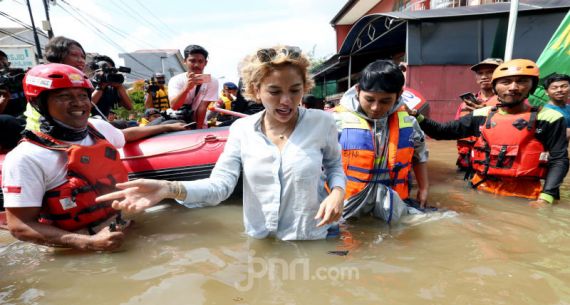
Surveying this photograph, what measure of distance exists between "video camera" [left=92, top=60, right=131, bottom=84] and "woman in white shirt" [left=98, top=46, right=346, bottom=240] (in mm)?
2613

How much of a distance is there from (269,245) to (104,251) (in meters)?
1.06

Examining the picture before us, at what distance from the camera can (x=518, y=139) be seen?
292cm

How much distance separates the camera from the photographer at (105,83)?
12.4 feet

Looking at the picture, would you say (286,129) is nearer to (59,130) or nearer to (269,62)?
(269,62)

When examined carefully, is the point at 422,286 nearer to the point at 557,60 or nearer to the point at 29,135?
the point at 29,135

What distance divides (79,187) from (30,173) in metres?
0.28

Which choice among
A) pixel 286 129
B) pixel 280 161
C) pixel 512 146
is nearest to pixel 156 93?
pixel 286 129

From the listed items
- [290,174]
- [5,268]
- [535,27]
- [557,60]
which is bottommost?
[5,268]

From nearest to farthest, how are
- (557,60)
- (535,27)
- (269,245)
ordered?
(269,245)
(557,60)
(535,27)

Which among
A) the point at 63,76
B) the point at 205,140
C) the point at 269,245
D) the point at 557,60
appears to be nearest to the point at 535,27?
the point at 557,60

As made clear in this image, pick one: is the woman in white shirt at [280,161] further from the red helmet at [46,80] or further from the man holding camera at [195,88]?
the man holding camera at [195,88]

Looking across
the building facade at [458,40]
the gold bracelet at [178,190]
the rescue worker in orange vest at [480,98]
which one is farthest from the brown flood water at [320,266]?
the building facade at [458,40]

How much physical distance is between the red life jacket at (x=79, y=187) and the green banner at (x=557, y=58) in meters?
5.70

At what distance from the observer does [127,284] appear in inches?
68.8
